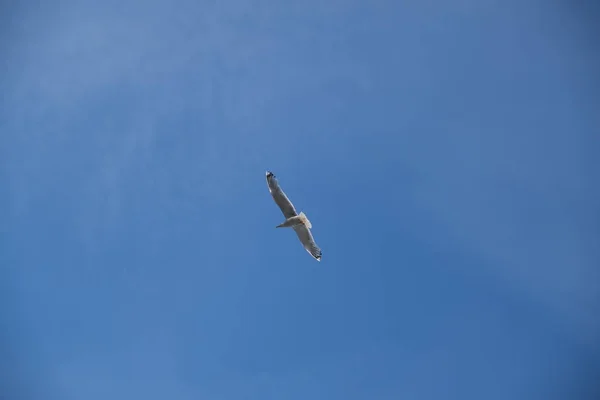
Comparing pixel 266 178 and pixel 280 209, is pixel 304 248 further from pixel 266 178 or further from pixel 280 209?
pixel 266 178

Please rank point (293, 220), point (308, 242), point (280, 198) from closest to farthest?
point (280, 198) → point (293, 220) → point (308, 242)

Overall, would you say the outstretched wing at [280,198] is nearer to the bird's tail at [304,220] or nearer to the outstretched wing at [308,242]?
the bird's tail at [304,220]

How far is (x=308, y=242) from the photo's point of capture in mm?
29031

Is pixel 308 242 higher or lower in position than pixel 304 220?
lower

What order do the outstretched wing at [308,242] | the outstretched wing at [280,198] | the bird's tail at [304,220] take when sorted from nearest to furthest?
the outstretched wing at [280,198] → the bird's tail at [304,220] → the outstretched wing at [308,242]

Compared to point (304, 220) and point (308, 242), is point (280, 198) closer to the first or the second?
point (304, 220)

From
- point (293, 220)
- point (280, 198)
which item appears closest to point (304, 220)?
point (293, 220)

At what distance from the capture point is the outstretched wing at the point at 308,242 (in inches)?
1123

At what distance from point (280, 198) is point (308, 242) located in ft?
11.8

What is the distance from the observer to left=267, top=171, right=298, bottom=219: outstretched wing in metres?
26.8

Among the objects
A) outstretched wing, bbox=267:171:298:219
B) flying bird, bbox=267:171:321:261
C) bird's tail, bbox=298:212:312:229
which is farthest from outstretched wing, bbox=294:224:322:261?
outstretched wing, bbox=267:171:298:219

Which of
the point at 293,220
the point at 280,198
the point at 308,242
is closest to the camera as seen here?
the point at 280,198

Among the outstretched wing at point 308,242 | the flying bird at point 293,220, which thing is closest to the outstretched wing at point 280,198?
the flying bird at point 293,220

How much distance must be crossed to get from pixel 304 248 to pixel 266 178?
5.14 meters
